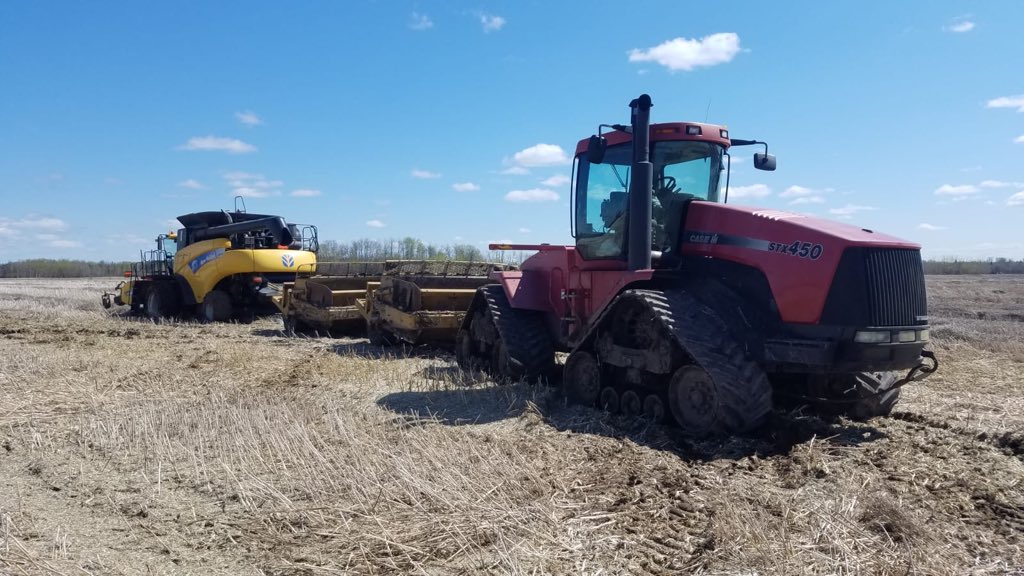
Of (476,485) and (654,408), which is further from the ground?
(654,408)

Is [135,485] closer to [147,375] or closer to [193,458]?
[193,458]

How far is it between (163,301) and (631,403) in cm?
1567

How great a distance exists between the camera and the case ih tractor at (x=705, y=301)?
19.4 feet

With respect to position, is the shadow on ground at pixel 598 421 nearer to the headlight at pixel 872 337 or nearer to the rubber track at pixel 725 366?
the rubber track at pixel 725 366

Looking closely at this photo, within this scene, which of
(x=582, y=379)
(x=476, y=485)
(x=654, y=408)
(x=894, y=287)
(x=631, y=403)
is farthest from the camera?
(x=582, y=379)

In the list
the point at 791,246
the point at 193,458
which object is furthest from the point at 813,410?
the point at 193,458

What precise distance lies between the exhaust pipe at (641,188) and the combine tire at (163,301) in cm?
1557

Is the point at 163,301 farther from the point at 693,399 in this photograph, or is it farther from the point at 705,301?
the point at 693,399

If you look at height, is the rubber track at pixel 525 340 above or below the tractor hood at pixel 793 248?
below

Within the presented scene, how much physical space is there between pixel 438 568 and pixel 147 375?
7318mm

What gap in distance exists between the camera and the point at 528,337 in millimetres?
8859

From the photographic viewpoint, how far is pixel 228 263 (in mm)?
17562

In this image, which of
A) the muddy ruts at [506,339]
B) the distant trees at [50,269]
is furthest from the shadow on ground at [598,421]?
the distant trees at [50,269]

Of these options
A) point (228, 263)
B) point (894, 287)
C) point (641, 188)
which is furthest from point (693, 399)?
point (228, 263)
